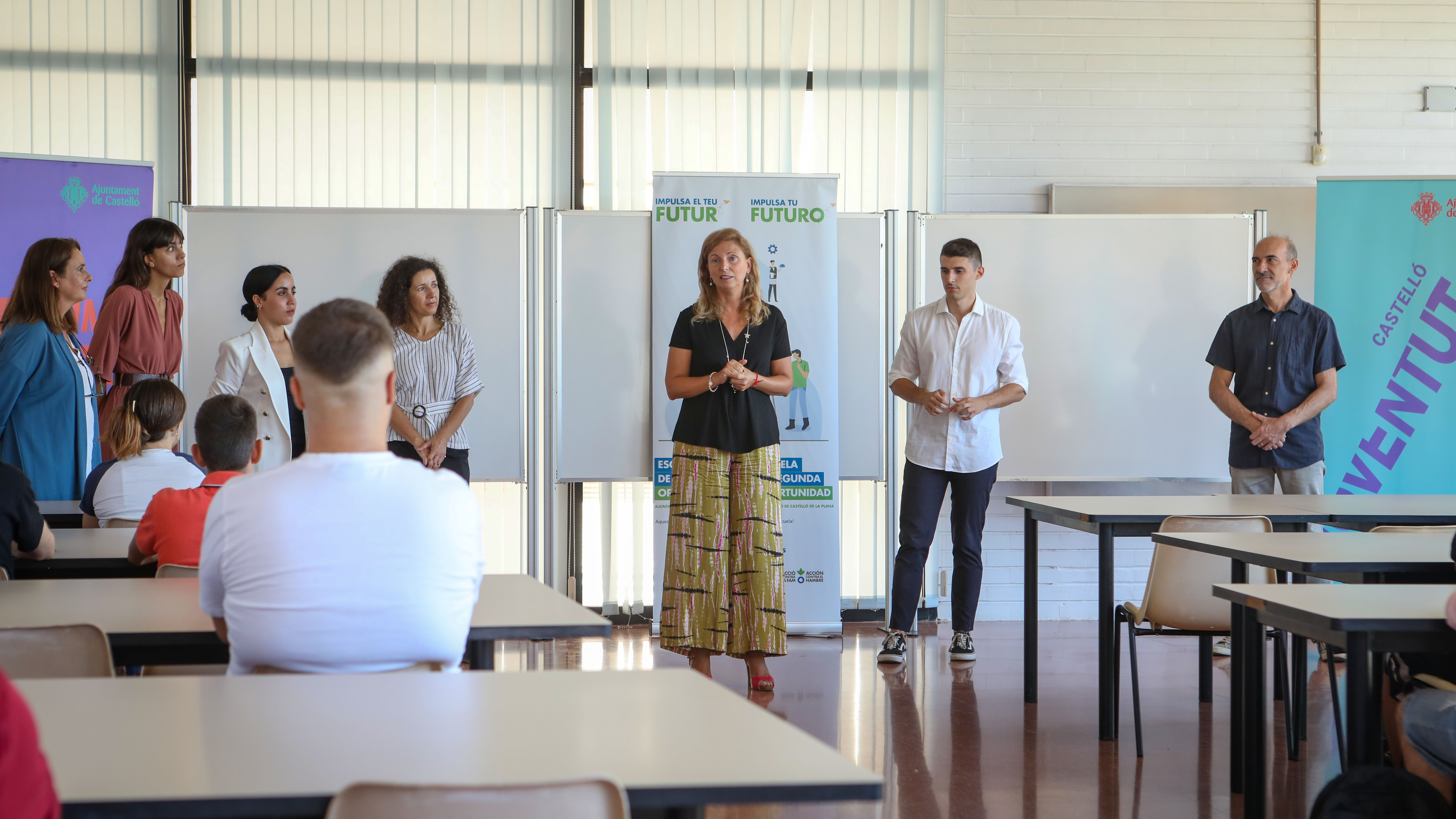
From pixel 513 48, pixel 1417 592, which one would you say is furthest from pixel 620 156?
pixel 1417 592

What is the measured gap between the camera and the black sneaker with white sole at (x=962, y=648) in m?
4.68

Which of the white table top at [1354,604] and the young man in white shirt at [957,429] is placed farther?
the young man in white shirt at [957,429]

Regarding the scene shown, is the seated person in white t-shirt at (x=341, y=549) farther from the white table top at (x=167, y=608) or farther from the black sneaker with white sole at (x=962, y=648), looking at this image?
the black sneaker with white sole at (x=962, y=648)

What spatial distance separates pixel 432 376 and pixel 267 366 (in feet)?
1.85

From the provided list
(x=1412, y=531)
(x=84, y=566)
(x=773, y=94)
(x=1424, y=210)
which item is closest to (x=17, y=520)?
(x=84, y=566)

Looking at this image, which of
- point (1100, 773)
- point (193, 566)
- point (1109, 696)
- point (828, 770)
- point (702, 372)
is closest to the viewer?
point (828, 770)

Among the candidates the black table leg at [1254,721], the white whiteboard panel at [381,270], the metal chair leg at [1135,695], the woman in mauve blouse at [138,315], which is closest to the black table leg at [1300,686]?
the metal chair leg at [1135,695]

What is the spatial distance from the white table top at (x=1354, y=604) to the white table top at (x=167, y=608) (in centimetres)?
117

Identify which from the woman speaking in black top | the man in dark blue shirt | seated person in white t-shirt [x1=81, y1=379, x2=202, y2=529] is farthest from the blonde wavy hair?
the man in dark blue shirt

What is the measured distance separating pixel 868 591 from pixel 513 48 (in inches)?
127

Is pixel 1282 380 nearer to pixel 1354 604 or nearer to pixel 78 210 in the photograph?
pixel 1354 604

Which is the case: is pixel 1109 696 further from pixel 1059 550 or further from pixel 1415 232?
pixel 1415 232

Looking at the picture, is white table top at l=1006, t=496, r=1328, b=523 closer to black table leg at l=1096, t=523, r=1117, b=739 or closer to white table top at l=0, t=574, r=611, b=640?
black table leg at l=1096, t=523, r=1117, b=739

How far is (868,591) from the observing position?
18.7ft
